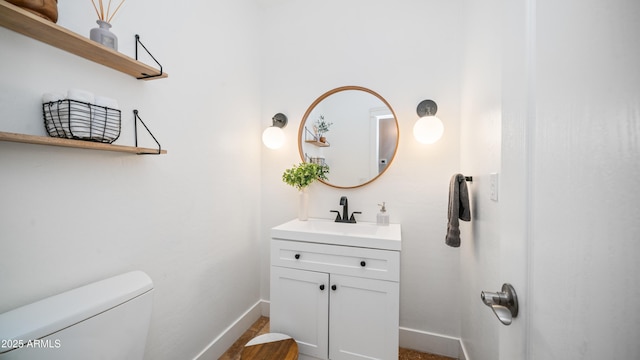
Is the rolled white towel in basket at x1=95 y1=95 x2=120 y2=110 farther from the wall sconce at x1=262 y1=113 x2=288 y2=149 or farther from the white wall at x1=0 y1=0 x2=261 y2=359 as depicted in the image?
the wall sconce at x1=262 y1=113 x2=288 y2=149

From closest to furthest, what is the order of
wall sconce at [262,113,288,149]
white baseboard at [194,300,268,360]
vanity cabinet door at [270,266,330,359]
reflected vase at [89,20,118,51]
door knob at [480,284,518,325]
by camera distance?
door knob at [480,284,518,325] → reflected vase at [89,20,118,51] → vanity cabinet door at [270,266,330,359] → white baseboard at [194,300,268,360] → wall sconce at [262,113,288,149]

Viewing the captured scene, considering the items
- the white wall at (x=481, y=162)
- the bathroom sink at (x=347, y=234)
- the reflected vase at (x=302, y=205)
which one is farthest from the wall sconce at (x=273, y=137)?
the white wall at (x=481, y=162)

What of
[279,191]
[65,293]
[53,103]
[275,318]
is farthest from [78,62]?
[275,318]

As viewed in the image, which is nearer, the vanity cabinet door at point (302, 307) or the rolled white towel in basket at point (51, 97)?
the rolled white towel in basket at point (51, 97)

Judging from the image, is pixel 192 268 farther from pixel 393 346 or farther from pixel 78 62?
pixel 393 346

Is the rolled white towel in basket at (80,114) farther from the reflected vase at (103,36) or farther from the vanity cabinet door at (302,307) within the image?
the vanity cabinet door at (302,307)

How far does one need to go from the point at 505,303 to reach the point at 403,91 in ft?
5.17

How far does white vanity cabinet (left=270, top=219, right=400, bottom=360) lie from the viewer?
133 cm

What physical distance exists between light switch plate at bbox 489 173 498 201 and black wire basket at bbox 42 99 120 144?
1581 millimetres

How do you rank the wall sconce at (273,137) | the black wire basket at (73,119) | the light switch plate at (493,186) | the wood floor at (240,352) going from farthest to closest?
the wall sconce at (273,137), the wood floor at (240,352), the light switch plate at (493,186), the black wire basket at (73,119)

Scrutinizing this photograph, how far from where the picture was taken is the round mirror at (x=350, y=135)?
6.02 ft

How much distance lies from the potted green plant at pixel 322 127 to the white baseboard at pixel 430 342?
159 centimetres

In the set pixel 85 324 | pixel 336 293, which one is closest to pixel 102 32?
pixel 85 324

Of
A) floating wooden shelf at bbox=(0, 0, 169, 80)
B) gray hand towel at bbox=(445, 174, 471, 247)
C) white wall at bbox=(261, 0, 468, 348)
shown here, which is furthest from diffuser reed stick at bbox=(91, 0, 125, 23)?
gray hand towel at bbox=(445, 174, 471, 247)
